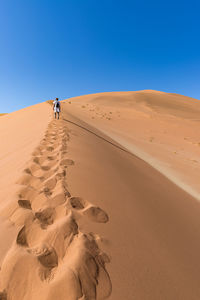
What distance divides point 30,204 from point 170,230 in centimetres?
144

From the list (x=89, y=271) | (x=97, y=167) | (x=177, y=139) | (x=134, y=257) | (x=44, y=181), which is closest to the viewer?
(x=89, y=271)

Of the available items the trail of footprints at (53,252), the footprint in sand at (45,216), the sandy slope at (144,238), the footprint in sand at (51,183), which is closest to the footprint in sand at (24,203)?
the trail of footprints at (53,252)

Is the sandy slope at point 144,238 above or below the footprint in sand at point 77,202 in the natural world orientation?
below

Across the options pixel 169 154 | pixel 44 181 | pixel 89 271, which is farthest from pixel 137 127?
pixel 89 271

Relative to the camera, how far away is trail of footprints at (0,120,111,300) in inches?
35.4

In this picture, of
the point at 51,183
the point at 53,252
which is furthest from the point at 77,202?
the point at 53,252

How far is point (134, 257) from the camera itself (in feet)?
3.99

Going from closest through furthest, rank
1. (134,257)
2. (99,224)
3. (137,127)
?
1. (134,257)
2. (99,224)
3. (137,127)

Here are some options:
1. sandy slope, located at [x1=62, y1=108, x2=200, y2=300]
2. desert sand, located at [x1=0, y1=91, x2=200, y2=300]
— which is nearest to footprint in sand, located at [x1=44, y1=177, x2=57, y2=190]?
desert sand, located at [x1=0, y1=91, x2=200, y2=300]

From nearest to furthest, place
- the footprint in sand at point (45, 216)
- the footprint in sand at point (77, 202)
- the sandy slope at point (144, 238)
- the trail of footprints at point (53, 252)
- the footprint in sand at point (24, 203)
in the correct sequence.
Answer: the trail of footprints at point (53, 252) → the sandy slope at point (144, 238) → the footprint in sand at point (45, 216) → the footprint in sand at point (24, 203) → the footprint in sand at point (77, 202)

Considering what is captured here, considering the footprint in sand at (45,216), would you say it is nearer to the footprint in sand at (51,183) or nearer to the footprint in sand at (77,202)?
the footprint in sand at (77,202)

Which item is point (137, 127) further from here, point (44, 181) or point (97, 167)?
point (44, 181)

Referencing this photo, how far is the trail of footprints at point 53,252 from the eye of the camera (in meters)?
0.90

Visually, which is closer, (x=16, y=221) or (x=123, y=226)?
(x=16, y=221)
